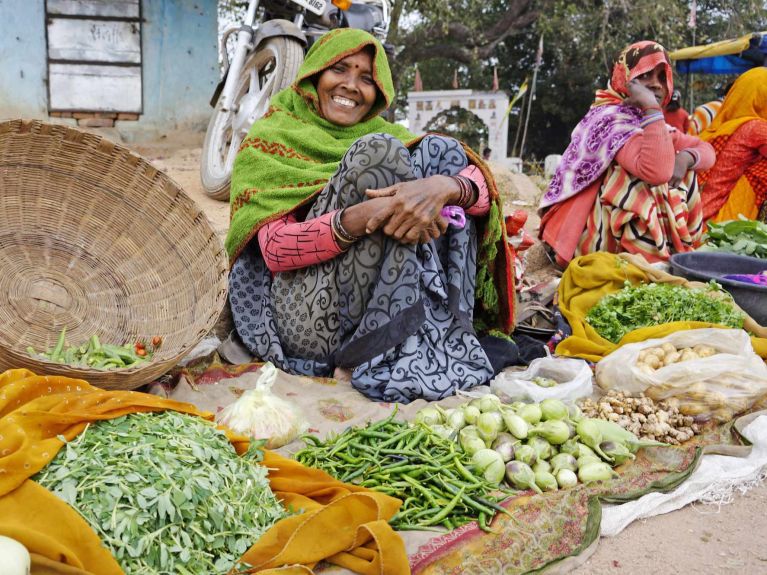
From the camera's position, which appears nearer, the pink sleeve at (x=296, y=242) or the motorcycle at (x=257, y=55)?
the pink sleeve at (x=296, y=242)

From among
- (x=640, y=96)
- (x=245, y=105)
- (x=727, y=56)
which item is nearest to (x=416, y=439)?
(x=640, y=96)

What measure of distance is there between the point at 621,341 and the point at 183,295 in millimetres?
1890

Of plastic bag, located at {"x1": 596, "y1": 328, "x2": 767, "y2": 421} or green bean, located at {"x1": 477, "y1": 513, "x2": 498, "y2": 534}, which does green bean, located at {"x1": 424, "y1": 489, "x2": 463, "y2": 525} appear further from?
plastic bag, located at {"x1": 596, "y1": 328, "x2": 767, "y2": 421}

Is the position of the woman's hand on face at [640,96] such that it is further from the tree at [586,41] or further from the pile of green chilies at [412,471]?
the tree at [586,41]

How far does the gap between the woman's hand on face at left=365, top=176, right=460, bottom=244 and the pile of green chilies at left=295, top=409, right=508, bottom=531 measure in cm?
72

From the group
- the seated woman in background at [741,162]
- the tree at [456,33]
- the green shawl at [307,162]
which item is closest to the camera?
the green shawl at [307,162]

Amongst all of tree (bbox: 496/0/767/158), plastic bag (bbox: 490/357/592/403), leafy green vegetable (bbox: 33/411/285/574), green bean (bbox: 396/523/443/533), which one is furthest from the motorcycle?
tree (bbox: 496/0/767/158)

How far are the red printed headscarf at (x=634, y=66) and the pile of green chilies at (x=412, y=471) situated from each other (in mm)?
3009

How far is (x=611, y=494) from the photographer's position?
6.95ft

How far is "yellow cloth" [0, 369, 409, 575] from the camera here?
4.79ft

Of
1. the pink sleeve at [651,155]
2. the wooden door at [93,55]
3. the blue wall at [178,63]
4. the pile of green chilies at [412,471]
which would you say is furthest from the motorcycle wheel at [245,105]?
the pile of green chilies at [412,471]

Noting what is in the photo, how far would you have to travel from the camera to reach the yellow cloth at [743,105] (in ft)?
18.2

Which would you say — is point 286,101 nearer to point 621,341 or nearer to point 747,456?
point 621,341

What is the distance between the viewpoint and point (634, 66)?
4.34 metres
